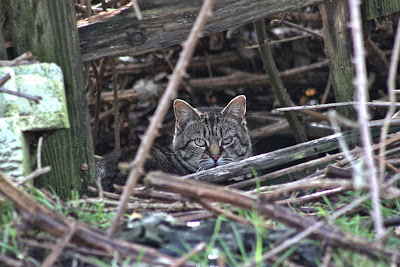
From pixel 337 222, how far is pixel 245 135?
9.04ft

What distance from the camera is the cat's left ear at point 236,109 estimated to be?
5.27 metres

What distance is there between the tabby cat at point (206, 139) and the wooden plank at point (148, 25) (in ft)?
5.14

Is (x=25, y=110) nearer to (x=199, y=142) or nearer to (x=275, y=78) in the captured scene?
(x=199, y=142)

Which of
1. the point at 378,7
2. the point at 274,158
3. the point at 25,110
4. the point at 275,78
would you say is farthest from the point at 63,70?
the point at 275,78

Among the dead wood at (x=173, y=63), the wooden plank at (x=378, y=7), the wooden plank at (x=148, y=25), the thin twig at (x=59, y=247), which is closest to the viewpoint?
the thin twig at (x=59, y=247)

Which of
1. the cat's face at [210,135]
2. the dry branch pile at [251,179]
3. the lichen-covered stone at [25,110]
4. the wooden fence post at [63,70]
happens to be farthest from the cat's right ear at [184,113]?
→ the lichen-covered stone at [25,110]

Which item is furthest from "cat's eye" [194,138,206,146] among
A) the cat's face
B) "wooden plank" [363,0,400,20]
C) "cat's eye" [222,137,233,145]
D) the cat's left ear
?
"wooden plank" [363,0,400,20]

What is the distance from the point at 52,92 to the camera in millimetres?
3041

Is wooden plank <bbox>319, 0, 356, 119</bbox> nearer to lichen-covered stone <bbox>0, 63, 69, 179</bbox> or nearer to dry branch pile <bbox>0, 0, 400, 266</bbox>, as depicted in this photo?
dry branch pile <bbox>0, 0, 400, 266</bbox>

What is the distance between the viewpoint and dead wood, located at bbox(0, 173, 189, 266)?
228 cm

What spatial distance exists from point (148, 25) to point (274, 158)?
4.26 ft

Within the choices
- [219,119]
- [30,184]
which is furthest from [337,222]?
[219,119]

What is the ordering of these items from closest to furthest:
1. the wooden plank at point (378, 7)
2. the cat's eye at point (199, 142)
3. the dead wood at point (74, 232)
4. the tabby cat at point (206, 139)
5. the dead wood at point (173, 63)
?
the dead wood at point (74, 232) < the wooden plank at point (378, 7) < the tabby cat at point (206, 139) < the cat's eye at point (199, 142) < the dead wood at point (173, 63)

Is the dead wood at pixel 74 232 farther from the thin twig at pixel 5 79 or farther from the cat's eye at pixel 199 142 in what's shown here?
the cat's eye at pixel 199 142
